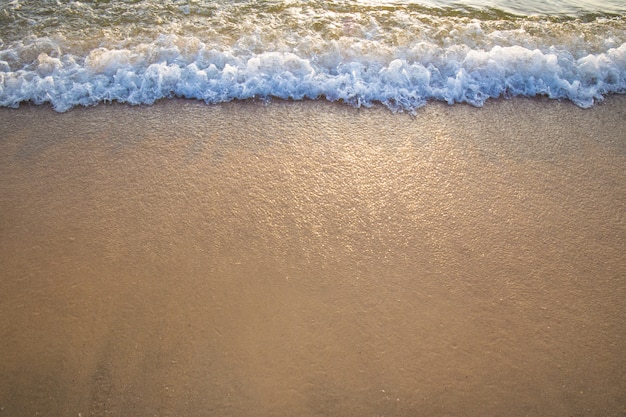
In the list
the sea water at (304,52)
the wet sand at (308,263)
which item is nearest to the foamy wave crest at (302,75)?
the sea water at (304,52)

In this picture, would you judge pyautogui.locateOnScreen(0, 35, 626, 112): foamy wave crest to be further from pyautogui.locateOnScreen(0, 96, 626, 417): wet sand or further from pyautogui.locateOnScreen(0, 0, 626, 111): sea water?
pyautogui.locateOnScreen(0, 96, 626, 417): wet sand

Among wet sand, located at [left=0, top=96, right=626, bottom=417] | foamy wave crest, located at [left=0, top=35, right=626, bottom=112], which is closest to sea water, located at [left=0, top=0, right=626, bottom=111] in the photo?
foamy wave crest, located at [left=0, top=35, right=626, bottom=112]

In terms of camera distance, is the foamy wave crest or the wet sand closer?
the wet sand

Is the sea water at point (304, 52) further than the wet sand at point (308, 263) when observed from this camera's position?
Yes

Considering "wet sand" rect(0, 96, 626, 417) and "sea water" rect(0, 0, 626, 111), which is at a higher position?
"sea water" rect(0, 0, 626, 111)

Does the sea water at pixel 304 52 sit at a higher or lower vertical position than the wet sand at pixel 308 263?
higher

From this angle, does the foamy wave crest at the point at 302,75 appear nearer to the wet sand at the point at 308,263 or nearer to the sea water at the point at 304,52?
the sea water at the point at 304,52
